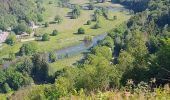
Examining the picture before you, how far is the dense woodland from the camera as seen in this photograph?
22734 mm

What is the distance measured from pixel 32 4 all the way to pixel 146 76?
98.5 m

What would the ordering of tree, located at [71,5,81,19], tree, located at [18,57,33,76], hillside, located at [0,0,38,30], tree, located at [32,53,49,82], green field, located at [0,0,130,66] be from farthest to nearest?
hillside, located at [0,0,38,30] → tree, located at [71,5,81,19] → green field, located at [0,0,130,66] → tree, located at [18,57,33,76] → tree, located at [32,53,49,82]

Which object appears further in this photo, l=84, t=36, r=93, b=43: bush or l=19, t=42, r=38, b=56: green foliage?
l=84, t=36, r=93, b=43: bush

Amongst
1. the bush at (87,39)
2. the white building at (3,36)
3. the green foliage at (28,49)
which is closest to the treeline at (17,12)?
the white building at (3,36)

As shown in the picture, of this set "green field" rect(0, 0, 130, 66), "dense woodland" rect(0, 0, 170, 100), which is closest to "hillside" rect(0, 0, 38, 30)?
"dense woodland" rect(0, 0, 170, 100)

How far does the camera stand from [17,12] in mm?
111938

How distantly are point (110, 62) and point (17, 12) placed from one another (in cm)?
6542

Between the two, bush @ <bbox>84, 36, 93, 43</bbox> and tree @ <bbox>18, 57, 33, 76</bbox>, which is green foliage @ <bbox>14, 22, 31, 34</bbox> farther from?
tree @ <bbox>18, 57, 33, 76</bbox>

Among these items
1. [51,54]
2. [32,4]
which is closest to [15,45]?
[51,54]

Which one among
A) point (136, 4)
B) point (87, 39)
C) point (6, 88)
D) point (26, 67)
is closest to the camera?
point (6, 88)

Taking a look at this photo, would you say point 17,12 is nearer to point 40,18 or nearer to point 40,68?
point 40,18

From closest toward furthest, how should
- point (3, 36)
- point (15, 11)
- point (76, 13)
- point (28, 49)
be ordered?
point (28, 49), point (3, 36), point (76, 13), point (15, 11)

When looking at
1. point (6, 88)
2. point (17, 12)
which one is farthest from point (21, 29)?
point (6, 88)

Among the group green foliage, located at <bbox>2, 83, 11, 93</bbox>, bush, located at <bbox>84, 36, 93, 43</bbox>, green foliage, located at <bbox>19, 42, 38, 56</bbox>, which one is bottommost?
green foliage, located at <bbox>2, 83, 11, 93</bbox>
